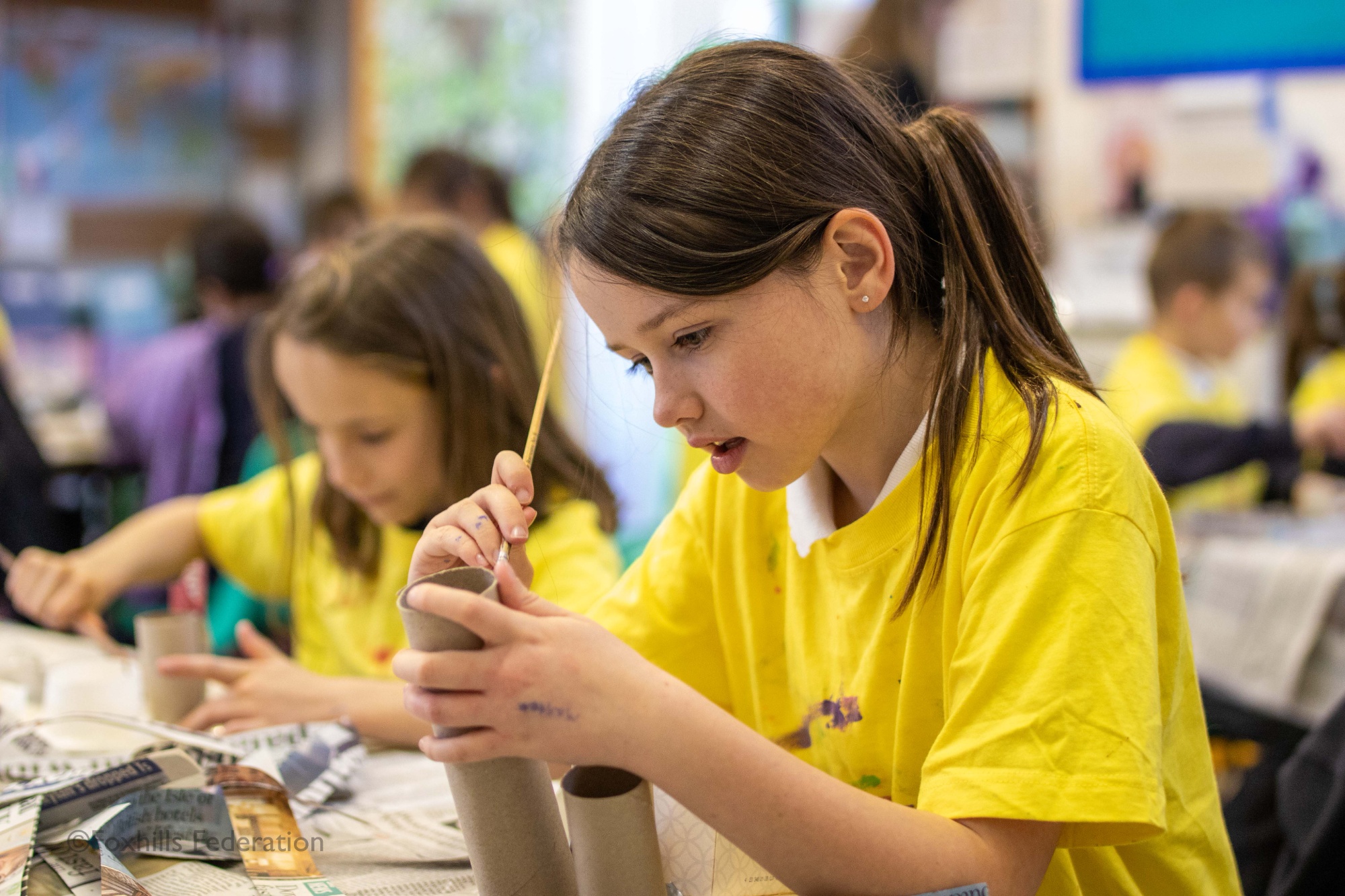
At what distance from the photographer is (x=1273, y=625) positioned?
1855 millimetres

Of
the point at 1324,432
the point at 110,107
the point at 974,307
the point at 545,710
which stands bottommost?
the point at 1324,432

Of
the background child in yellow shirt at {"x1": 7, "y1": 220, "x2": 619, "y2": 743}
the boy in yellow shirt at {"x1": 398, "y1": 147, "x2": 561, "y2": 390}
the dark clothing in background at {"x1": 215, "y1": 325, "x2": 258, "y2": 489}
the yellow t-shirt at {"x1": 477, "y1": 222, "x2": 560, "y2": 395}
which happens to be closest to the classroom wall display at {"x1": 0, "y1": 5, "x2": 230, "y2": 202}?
the boy in yellow shirt at {"x1": 398, "y1": 147, "x2": 561, "y2": 390}

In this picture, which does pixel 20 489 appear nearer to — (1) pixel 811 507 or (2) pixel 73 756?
(2) pixel 73 756

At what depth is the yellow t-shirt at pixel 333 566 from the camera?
47.0 inches

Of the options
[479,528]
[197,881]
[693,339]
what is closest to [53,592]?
[197,881]

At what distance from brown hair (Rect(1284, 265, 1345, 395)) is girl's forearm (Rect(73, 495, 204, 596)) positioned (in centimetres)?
273

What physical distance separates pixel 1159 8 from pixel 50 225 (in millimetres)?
3486

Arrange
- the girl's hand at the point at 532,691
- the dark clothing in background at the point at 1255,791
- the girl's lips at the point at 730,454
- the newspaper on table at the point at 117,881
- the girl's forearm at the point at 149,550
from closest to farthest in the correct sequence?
the girl's hand at the point at 532,691
the newspaper on table at the point at 117,881
the girl's lips at the point at 730,454
the dark clothing in background at the point at 1255,791
the girl's forearm at the point at 149,550

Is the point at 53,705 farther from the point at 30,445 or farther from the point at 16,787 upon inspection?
the point at 30,445

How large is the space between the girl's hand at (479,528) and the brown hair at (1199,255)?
234 centimetres

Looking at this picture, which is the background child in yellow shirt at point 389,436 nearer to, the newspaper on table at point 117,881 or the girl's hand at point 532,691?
the newspaper on table at point 117,881

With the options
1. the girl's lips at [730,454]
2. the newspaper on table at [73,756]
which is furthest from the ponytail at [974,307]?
the newspaper on table at [73,756]

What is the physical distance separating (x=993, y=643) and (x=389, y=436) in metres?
0.77

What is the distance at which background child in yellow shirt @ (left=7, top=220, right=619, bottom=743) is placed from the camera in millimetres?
1223
